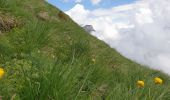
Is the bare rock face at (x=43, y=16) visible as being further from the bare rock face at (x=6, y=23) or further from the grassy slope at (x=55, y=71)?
the bare rock face at (x=6, y=23)

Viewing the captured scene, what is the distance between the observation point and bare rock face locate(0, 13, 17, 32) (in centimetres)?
1114

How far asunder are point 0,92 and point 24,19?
21.4ft

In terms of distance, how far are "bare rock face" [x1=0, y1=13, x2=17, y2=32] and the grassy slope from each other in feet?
0.77

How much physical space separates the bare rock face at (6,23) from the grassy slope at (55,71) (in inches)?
9.2

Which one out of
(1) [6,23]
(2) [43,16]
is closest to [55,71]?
(1) [6,23]

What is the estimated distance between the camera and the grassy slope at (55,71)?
6406 mm

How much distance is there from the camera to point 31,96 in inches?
247

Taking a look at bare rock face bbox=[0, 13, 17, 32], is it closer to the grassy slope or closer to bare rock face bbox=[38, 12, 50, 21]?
the grassy slope

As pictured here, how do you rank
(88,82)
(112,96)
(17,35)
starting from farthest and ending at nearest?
(17,35), (88,82), (112,96)

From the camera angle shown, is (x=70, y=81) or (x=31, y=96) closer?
(x=31, y=96)

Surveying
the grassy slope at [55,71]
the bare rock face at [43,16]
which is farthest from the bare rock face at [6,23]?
the bare rock face at [43,16]

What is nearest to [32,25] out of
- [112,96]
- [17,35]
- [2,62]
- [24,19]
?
[17,35]

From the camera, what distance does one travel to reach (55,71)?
21.7 ft

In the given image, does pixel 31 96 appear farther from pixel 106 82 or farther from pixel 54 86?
pixel 106 82
